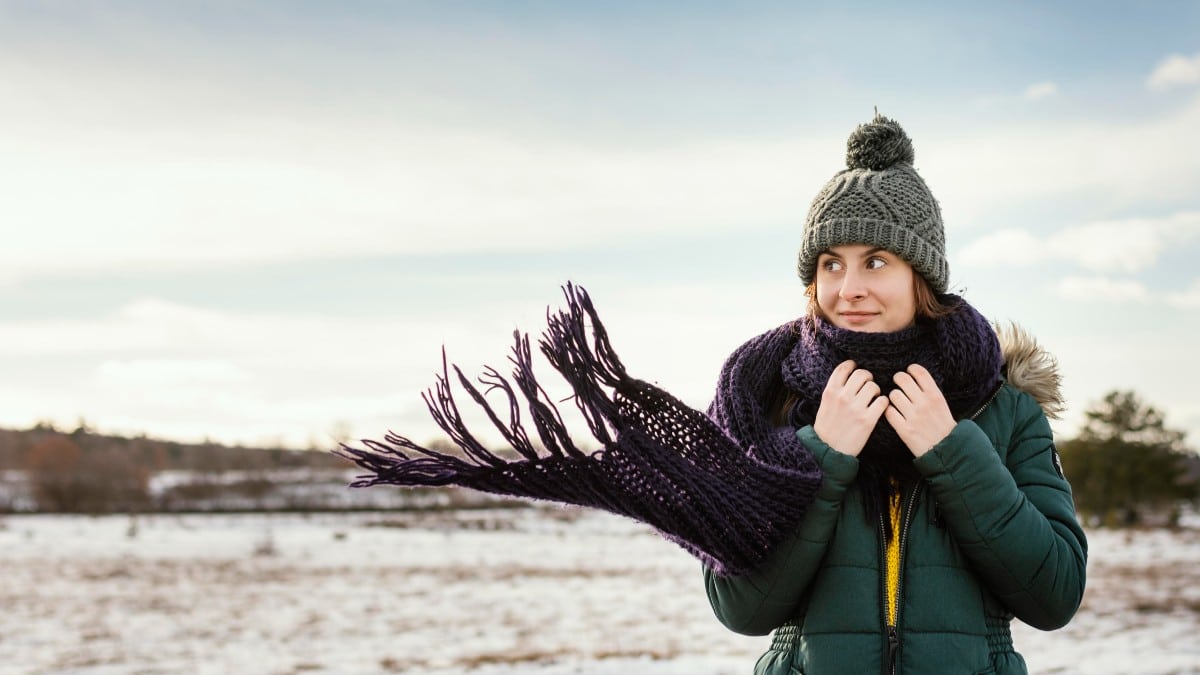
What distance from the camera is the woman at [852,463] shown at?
69.3 inches

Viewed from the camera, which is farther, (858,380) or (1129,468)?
(1129,468)

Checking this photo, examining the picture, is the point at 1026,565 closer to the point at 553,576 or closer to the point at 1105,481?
the point at 553,576

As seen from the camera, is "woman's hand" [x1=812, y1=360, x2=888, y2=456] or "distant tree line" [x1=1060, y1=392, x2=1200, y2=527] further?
"distant tree line" [x1=1060, y1=392, x2=1200, y2=527]

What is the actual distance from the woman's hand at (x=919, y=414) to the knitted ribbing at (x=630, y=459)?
177 millimetres

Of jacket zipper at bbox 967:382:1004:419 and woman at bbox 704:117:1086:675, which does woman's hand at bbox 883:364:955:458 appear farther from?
jacket zipper at bbox 967:382:1004:419

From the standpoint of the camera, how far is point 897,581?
1.80 metres

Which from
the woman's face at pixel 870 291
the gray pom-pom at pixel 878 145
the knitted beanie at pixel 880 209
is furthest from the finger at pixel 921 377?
the gray pom-pom at pixel 878 145

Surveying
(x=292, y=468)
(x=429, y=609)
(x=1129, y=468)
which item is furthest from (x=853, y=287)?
(x=292, y=468)

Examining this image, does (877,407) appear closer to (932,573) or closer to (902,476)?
(902,476)

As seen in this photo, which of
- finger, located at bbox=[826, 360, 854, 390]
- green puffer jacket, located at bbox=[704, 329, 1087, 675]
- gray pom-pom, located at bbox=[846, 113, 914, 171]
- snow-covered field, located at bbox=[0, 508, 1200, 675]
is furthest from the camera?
snow-covered field, located at bbox=[0, 508, 1200, 675]

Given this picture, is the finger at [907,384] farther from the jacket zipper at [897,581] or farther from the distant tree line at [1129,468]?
the distant tree line at [1129,468]

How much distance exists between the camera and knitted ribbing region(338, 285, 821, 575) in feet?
5.88

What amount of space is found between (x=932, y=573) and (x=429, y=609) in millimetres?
12477

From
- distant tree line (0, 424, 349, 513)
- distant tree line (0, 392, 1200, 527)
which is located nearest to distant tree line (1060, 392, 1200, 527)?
distant tree line (0, 392, 1200, 527)
